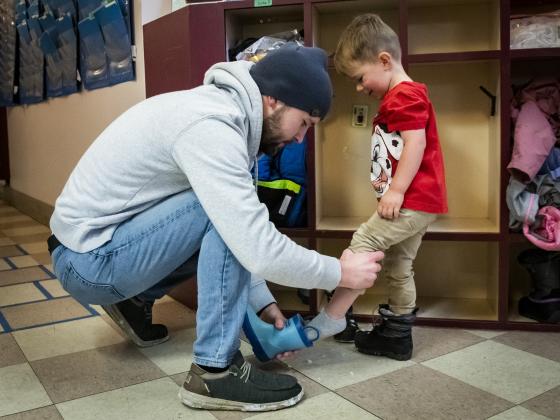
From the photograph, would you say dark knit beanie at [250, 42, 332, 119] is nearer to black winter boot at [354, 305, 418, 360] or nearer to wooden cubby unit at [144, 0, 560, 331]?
wooden cubby unit at [144, 0, 560, 331]

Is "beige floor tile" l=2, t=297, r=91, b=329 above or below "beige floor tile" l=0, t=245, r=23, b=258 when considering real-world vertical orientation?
below

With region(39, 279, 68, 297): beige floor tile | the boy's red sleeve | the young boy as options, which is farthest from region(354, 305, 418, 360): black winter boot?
region(39, 279, 68, 297): beige floor tile

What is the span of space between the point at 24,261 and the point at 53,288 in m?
0.58

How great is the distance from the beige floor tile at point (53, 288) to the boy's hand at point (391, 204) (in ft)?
4.22

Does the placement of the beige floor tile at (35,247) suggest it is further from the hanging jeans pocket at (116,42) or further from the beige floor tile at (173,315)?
the beige floor tile at (173,315)

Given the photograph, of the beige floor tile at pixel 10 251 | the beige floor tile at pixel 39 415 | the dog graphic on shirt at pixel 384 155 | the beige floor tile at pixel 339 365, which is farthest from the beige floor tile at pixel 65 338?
the beige floor tile at pixel 10 251

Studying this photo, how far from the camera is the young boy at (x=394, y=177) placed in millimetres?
1483

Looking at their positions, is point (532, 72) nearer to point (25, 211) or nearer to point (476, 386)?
point (476, 386)

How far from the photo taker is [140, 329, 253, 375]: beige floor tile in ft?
4.88

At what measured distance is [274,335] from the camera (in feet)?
4.53

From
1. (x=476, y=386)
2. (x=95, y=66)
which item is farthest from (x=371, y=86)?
(x=95, y=66)

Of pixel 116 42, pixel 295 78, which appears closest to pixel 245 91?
pixel 295 78

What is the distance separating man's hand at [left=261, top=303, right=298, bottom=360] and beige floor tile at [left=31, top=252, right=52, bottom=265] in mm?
1641

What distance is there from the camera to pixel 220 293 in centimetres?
121
